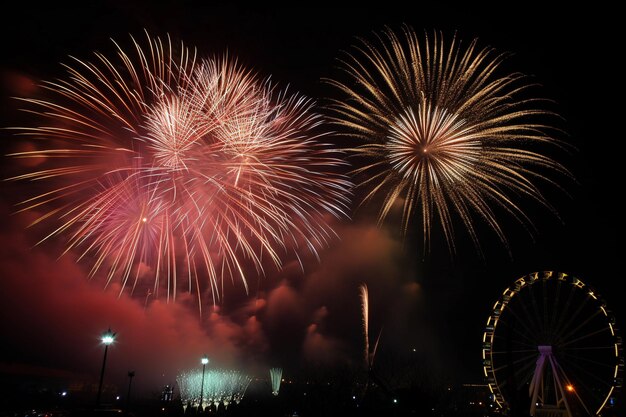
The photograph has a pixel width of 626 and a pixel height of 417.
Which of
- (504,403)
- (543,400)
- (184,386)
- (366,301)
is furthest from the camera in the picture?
(184,386)

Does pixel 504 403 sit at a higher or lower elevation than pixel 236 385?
lower

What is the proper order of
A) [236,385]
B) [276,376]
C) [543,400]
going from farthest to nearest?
[236,385], [276,376], [543,400]

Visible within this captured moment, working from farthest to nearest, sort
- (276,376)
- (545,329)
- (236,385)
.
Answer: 1. (236,385)
2. (276,376)
3. (545,329)

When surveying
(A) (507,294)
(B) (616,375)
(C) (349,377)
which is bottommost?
(B) (616,375)

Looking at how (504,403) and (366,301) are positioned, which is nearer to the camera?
(366,301)

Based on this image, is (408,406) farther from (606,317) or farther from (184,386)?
(184,386)

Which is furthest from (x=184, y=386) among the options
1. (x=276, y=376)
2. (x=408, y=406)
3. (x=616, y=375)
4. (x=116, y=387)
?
(x=408, y=406)

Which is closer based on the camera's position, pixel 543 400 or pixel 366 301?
pixel 366 301

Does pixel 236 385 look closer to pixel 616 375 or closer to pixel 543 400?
pixel 543 400

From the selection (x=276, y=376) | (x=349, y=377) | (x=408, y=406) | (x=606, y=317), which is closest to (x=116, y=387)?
(x=276, y=376)
